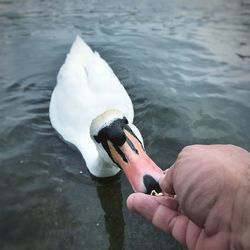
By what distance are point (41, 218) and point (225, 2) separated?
372 inches

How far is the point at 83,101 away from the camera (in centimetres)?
629

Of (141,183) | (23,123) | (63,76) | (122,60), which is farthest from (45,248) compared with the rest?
(122,60)

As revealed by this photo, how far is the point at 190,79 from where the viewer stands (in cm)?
808

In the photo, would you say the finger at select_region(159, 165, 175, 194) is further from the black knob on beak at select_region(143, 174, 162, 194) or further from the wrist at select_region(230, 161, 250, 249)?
the black knob on beak at select_region(143, 174, 162, 194)

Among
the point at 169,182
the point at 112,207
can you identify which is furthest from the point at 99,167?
the point at 169,182

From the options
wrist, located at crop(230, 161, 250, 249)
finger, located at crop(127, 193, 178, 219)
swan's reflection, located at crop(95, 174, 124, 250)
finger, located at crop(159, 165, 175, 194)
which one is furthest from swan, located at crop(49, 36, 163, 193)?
wrist, located at crop(230, 161, 250, 249)

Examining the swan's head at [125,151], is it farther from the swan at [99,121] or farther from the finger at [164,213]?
the finger at [164,213]

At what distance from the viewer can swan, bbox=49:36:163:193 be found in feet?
14.2

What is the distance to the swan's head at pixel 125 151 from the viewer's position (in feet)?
13.0

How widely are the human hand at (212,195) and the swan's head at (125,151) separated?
113cm

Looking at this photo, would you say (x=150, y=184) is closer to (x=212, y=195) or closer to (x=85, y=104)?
(x=212, y=195)

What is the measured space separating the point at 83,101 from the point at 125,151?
191cm

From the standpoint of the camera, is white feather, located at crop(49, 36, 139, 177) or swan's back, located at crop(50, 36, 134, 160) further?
swan's back, located at crop(50, 36, 134, 160)

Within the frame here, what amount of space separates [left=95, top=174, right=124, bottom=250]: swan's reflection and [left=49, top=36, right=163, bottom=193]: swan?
12 cm
